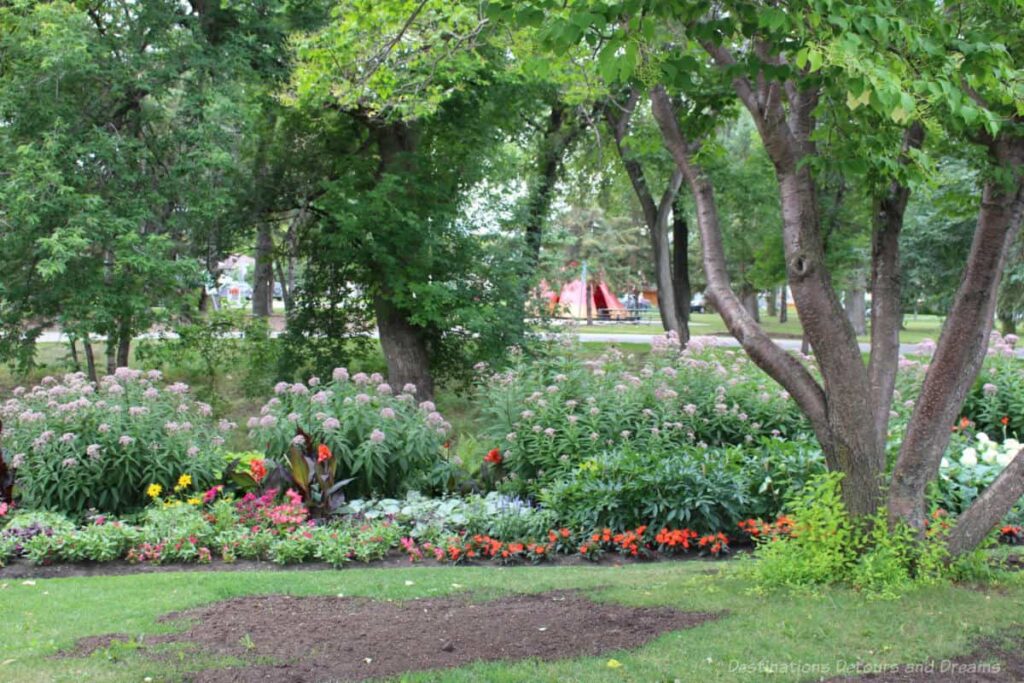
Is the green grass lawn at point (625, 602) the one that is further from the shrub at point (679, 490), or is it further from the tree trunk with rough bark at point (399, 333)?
the tree trunk with rough bark at point (399, 333)

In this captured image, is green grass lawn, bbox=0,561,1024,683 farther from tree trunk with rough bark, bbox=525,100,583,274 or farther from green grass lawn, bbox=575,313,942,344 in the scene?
green grass lawn, bbox=575,313,942,344

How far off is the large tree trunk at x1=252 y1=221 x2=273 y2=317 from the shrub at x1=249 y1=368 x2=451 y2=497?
8025mm

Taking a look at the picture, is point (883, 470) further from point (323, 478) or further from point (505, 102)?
point (505, 102)

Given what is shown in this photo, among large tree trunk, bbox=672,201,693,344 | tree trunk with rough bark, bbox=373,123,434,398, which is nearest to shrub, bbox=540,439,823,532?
tree trunk with rough bark, bbox=373,123,434,398

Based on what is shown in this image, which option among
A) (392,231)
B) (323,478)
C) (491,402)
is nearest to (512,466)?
(491,402)

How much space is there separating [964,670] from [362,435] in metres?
6.22

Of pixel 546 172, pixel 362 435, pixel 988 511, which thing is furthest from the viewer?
pixel 546 172

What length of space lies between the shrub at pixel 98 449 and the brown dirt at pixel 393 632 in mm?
3236

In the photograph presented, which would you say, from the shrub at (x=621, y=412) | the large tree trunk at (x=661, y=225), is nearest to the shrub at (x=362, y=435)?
the shrub at (x=621, y=412)

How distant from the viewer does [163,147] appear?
549 inches

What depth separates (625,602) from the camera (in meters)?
5.45

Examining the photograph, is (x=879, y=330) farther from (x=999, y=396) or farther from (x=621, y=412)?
(x=999, y=396)

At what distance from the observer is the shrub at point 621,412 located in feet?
29.3

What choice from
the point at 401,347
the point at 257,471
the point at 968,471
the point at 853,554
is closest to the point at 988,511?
the point at 853,554
